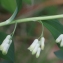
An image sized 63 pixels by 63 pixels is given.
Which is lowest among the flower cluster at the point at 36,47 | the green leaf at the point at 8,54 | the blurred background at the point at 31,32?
the flower cluster at the point at 36,47

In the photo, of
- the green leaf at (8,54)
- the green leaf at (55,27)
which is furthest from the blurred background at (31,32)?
the green leaf at (55,27)

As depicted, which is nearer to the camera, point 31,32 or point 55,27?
point 55,27

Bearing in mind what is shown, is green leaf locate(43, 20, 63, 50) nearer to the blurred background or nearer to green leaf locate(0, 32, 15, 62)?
green leaf locate(0, 32, 15, 62)

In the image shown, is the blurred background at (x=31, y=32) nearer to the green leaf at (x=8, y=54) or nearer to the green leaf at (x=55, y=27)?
the green leaf at (x=8, y=54)

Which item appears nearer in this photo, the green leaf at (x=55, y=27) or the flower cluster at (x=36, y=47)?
the flower cluster at (x=36, y=47)

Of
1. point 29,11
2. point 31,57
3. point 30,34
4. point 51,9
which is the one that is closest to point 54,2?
point 51,9

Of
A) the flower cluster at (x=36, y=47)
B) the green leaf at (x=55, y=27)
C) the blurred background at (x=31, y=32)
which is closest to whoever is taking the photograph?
the flower cluster at (x=36, y=47)

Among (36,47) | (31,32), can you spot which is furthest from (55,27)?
(31,32)

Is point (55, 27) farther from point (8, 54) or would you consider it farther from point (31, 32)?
point (31, 32)

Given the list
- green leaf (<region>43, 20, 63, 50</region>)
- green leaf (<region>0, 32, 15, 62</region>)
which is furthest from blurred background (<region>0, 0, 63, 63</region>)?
green leaf (<region>43, 20, 63, 50</region>)

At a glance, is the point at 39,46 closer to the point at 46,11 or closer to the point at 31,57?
the point at 31,57

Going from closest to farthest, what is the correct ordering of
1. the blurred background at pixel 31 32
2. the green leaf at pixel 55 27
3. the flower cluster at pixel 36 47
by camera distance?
the flower cluster at pixel 36 47 < the green leaf at pixel 55 27 < the blurred background at pixel 31 32
